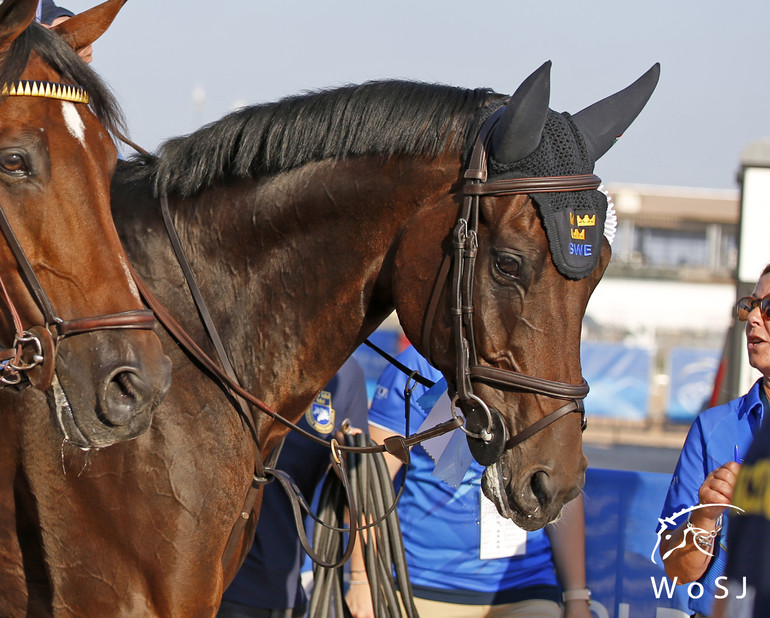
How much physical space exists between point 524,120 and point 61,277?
1.34 metres

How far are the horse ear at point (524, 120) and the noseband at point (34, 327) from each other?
1.14 m

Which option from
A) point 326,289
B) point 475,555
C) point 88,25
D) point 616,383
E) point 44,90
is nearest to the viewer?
point 44,90

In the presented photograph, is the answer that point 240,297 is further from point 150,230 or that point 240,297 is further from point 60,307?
point 60,307

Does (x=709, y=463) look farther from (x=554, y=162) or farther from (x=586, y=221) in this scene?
(x=554, y=162)

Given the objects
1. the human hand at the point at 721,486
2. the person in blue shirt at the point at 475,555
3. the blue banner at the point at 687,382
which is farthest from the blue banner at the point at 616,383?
the human hand at the point at 721,486

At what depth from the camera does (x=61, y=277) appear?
7.38ft

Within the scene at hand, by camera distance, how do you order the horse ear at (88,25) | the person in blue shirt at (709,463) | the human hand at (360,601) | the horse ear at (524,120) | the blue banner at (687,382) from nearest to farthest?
1. the horse ear at (524,120)
2. the horse ear at (88,25)
3. the person in blue shirt at (709,463)
4. the human hand at (360,601)
5. the blue banner at (687,382)

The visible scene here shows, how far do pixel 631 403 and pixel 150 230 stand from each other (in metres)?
12.9

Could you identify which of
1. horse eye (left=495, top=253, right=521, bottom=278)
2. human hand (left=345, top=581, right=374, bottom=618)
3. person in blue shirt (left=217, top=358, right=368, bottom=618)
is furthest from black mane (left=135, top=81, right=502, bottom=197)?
human hand (left=345, top=581, right=374, bottom=618)

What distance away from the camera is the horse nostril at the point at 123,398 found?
7.04ft

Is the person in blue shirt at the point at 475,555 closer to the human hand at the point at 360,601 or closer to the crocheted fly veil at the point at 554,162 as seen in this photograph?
the human hand at the point at 360,601

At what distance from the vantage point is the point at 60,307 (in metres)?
2.24

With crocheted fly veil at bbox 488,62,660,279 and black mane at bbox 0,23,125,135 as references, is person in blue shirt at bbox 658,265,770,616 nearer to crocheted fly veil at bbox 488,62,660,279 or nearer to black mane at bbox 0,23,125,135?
crocheted fly veil at bbox 488,62,660,279

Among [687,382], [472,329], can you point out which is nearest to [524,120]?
[472,329]
